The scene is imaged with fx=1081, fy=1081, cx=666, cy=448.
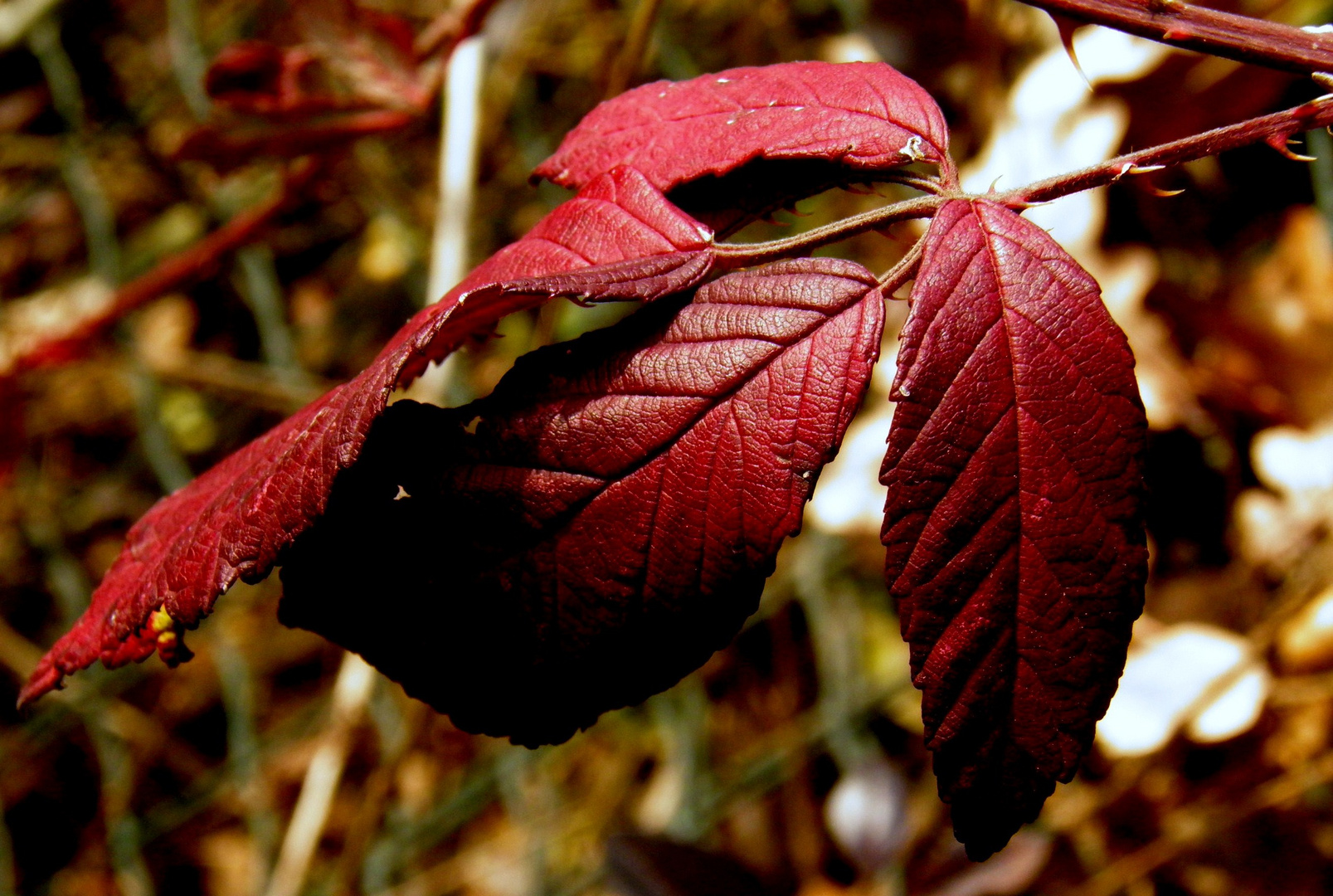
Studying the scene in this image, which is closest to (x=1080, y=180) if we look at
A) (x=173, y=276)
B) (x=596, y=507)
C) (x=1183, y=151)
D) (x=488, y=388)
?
(x=1183, y=151)

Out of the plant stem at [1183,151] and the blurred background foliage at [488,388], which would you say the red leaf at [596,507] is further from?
the blurred background foliage at [488,388]

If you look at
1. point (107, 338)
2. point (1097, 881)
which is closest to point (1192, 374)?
point (1097, 881)

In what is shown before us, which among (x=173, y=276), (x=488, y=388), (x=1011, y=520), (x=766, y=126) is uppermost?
(x=766, y=126)

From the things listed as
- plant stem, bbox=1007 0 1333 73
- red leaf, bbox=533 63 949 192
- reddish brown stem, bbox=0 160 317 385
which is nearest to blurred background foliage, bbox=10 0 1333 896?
reddish brown stem, bbox=0 160 317 385

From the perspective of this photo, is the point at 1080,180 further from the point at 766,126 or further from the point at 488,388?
the point at 488,388

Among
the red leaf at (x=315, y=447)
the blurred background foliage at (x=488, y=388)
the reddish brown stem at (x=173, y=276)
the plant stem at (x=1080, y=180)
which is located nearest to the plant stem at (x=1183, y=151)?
the plant stem at (x=1080, y=180)

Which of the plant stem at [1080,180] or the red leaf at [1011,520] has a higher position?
the plant stem at [1080,180]

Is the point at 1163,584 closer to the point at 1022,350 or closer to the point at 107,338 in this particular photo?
the point at 1022,350
